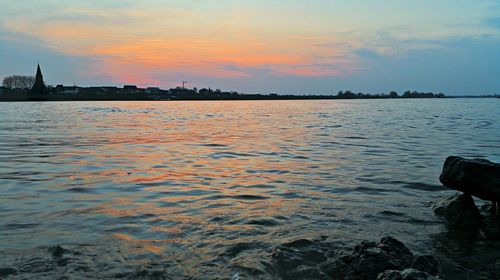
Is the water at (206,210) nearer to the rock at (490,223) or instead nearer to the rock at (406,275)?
the rock at (490,223)

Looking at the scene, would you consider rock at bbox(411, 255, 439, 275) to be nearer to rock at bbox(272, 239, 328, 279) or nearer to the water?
the water

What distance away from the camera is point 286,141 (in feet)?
78.6

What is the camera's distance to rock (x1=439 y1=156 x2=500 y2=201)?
8258 mm

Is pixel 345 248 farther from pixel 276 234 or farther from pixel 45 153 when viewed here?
pixel 45 153

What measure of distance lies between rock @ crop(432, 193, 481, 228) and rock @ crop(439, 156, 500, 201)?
238 mm

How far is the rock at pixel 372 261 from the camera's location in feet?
17.3

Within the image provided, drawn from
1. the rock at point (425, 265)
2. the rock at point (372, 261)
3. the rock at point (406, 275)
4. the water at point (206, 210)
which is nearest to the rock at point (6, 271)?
the water at point (206, 210)

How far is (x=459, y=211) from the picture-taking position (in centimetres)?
852

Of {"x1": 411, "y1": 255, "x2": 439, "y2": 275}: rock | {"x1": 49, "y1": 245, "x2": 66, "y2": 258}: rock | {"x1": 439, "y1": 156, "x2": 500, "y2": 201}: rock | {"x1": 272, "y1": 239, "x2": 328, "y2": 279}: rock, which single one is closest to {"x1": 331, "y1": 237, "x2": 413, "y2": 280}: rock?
{"x1": 411, "y1": 255, "x2": 439, "y2": 275}: rock

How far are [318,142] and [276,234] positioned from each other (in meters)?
16.5

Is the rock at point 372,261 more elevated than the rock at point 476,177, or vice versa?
the rock at point 476,177

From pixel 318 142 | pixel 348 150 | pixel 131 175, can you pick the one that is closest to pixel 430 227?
pixel 131 175

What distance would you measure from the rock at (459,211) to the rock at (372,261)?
10.2 feet

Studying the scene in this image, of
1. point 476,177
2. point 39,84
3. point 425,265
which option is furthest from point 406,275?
point 39,84
